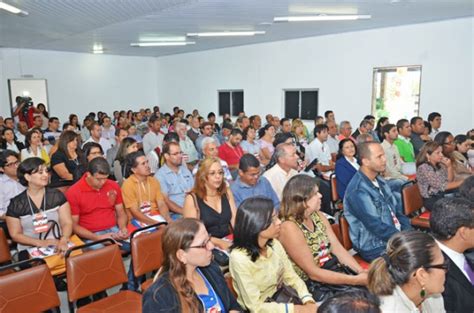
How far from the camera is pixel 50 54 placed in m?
12.9

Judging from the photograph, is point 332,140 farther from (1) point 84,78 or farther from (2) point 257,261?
(1) point 84,78

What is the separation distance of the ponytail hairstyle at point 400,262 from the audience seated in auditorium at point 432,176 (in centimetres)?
262

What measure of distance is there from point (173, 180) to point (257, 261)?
2212 millimetres

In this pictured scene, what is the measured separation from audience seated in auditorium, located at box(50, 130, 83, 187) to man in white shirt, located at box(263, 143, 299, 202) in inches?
105

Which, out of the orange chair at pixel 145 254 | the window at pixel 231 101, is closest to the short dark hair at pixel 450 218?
the orange chair at pixel 145 254

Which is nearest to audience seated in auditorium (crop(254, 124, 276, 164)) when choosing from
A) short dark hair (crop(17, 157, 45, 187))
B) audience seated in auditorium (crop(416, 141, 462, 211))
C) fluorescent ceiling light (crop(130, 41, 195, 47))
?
audience seated in auditorium (crop(416, 141, 462, 211))

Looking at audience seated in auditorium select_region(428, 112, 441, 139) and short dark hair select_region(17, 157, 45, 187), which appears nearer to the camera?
short dark hair select_region(17, 157, 45, 187)

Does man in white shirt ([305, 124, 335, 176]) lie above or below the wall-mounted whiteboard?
below

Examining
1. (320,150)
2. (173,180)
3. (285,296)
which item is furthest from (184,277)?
(320,150)

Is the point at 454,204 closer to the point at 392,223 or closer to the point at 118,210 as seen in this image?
the point at 392,223

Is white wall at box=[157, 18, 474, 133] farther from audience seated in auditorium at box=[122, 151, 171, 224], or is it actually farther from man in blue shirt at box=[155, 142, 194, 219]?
audience seated in auditorium at box=[122, 151, 171, 224]

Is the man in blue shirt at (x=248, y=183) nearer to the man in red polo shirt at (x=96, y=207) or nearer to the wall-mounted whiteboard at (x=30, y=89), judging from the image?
the man in red polo shirt at (x=96, y=207)

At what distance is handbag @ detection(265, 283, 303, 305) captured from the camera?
233 centimetres

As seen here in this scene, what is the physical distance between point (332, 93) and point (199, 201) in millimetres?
7435
